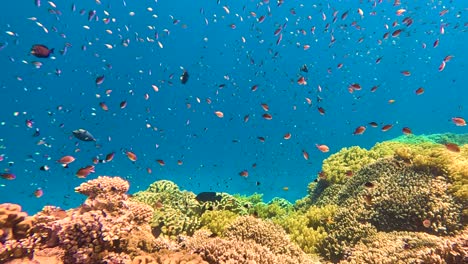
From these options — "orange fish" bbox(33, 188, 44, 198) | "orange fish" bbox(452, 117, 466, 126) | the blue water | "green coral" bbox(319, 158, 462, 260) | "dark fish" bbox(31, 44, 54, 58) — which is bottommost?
"green coral" bbox(319, 158, 462, 260)

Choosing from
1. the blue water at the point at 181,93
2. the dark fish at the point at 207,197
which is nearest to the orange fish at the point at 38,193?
the dark fish at the point at 207,197

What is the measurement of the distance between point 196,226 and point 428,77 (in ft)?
536

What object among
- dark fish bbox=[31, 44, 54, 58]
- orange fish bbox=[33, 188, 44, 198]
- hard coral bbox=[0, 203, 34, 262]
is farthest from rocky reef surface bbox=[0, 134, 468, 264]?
dark fish bbox=[31, 44, 54, 58]

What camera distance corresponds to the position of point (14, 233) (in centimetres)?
467

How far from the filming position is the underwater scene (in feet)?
17.8

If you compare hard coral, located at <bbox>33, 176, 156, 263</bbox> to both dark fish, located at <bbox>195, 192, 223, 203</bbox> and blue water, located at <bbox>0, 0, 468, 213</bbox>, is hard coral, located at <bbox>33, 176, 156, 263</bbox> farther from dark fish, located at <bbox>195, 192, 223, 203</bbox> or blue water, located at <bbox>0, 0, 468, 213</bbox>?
blue water, located at <bbox>0, 0, 468, 213</bbox>

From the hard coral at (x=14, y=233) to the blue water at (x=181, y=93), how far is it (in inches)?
2223

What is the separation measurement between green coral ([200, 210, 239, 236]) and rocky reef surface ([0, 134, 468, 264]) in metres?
0.03

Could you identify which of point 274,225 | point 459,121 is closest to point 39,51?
point 274,225

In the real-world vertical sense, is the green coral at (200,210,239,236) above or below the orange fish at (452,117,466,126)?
below

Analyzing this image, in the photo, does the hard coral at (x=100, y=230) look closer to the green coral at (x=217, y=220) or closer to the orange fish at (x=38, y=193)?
the green coral at (x=217, y=220)

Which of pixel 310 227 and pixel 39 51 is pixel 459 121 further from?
pixel 39 51

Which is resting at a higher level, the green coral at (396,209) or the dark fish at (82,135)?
the dark fish at (82,135)

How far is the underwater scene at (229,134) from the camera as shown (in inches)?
214
